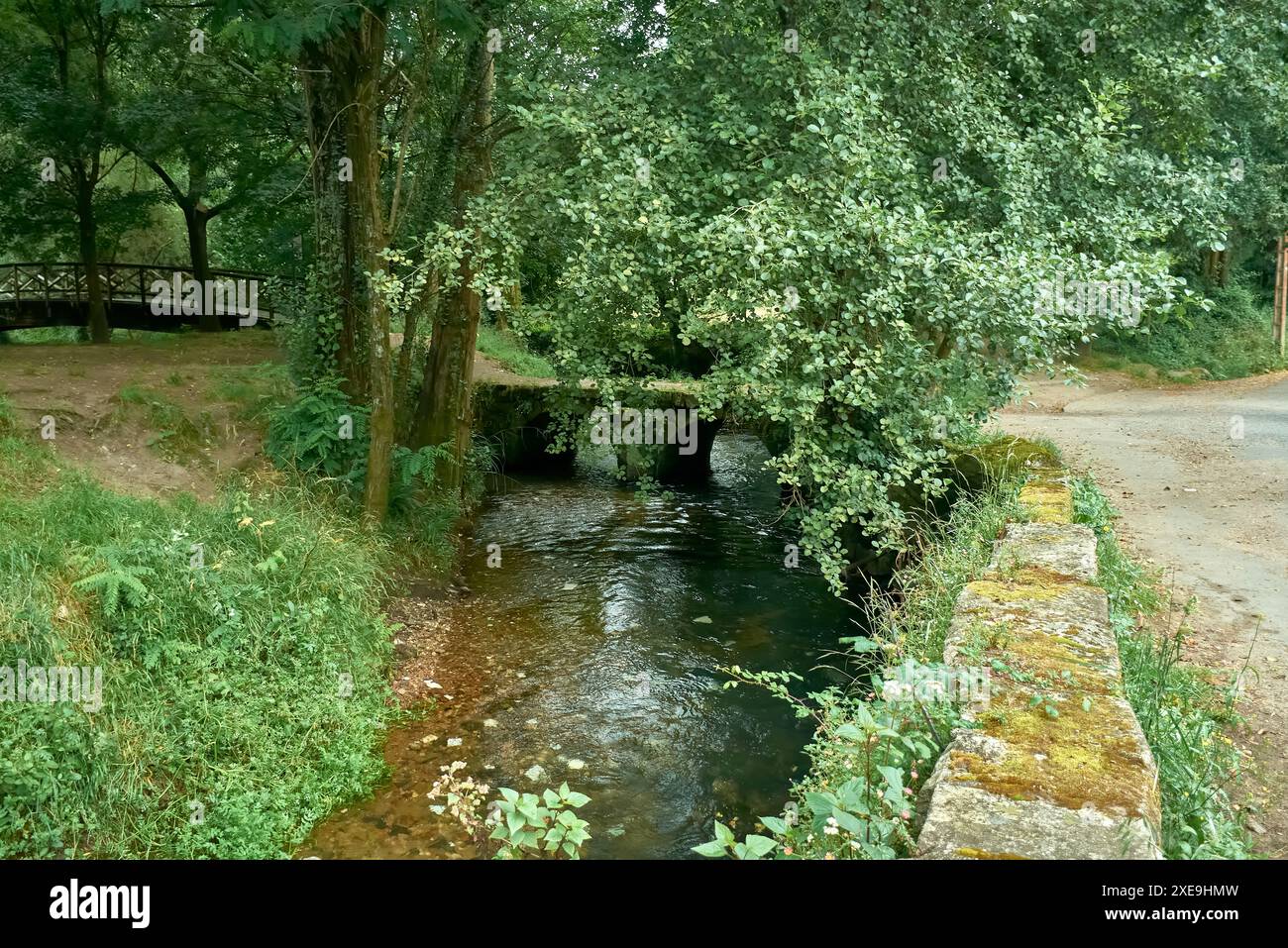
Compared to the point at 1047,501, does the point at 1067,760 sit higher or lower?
lower

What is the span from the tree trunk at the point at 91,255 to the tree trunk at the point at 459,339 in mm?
7906

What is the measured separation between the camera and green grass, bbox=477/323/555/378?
20.0 meters

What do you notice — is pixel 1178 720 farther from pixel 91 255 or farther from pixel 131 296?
pixel 131 296

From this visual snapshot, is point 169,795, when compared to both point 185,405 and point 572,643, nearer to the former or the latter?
point 572,643

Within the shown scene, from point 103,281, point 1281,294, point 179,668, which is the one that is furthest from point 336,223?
point 1281,294

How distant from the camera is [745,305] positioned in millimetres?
7746

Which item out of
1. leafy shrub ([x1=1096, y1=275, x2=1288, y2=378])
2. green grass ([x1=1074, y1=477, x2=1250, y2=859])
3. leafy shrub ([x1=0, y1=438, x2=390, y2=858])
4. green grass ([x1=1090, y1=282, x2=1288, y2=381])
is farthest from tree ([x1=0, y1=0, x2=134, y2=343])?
leafy shrub ([x1=1096, y1=275, x2=1288, y2=378])

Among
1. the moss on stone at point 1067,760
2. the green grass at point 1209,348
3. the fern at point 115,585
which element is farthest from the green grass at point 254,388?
the green grass at point 1209,348

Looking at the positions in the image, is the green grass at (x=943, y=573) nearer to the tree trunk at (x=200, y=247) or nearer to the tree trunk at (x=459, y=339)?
the tree trunk at (x=459, y=339)

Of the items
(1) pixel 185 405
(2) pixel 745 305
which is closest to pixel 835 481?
(2) pixel 745 305

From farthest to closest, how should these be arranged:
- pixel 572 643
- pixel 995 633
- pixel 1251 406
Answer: pixel 1251 406, pixel 572 643, pixel 995 633

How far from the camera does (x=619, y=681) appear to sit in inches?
342

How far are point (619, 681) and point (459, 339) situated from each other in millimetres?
5388
